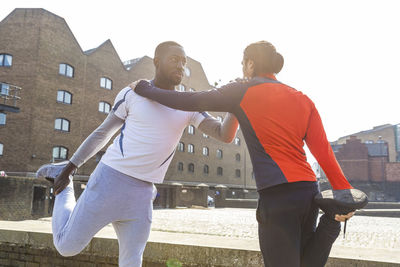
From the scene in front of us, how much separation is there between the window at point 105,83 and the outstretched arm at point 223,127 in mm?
33415

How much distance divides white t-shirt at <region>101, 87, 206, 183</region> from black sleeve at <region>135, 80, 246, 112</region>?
186 mm

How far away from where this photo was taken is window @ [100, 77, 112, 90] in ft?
113

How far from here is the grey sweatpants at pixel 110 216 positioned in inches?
88.8

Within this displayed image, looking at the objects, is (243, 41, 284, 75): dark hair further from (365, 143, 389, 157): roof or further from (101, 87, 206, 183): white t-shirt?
(365, 143, 389, 157): roof

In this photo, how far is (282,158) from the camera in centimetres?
178

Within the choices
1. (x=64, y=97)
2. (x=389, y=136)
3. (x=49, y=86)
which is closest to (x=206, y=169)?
(x=64, y=97)

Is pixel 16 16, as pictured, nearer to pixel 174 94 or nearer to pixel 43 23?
pixel 43 23

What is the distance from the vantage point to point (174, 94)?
84.2 inches

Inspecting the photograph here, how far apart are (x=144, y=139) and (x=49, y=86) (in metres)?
30.5

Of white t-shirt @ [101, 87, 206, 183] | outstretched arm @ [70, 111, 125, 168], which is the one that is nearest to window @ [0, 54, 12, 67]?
outstretched arm @ [70, 111, 125, 168]

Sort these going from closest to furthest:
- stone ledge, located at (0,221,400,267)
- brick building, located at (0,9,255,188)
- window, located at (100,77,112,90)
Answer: stone ledge, located at (0,221,400,267) → brick building, located at (0,9,255,188) → window, located at (100,77,112,90)

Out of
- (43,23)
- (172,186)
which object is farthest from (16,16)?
(172,186)

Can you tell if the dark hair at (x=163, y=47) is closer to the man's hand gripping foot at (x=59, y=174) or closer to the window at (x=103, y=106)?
the man's hand gripping foot at (x=59, y=174)

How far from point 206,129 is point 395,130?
63.6 m
